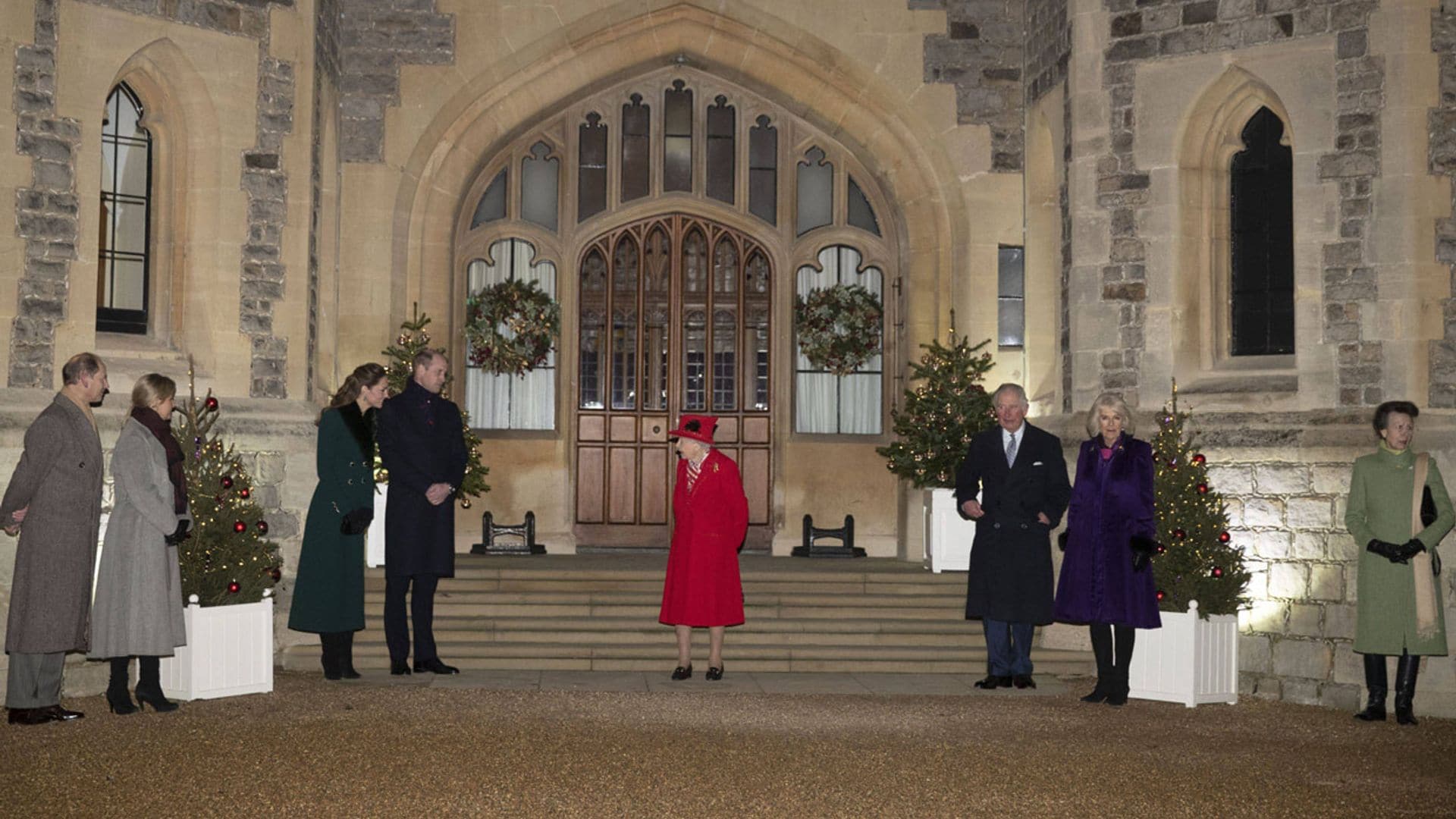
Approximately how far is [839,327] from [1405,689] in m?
5.79

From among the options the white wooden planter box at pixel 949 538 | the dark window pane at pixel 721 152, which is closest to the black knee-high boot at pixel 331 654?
the white wooden planter box at pixel 949 538

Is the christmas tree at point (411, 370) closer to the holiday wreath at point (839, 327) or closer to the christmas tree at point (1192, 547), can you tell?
the holiday wreath at point (839, 327)

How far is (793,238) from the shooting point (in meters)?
13.2

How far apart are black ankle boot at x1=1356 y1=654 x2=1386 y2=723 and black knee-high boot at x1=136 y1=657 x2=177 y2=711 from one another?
592 centimetres

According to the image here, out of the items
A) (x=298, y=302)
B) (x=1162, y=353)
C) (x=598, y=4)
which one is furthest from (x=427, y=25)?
(x=1162, y=353)

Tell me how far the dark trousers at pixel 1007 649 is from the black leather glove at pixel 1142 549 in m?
0.80

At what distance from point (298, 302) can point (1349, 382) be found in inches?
259

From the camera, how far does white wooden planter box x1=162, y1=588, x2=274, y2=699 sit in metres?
7.94

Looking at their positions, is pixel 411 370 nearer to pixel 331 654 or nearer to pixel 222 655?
pixel 331 654

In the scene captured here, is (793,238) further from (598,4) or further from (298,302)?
(298,302)

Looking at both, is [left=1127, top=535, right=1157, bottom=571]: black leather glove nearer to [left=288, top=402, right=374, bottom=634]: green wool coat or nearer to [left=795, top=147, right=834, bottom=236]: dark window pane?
[left=288, top=402, right=374, bottom=634]: green wool coat

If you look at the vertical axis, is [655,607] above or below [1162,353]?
below

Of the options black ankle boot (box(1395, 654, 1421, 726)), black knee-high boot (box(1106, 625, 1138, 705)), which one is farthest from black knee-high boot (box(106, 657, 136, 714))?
black ankle boot (box(1395, 654, 1421, 726))

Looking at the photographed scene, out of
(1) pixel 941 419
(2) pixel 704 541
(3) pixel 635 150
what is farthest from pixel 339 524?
(3) pixel 635 150
